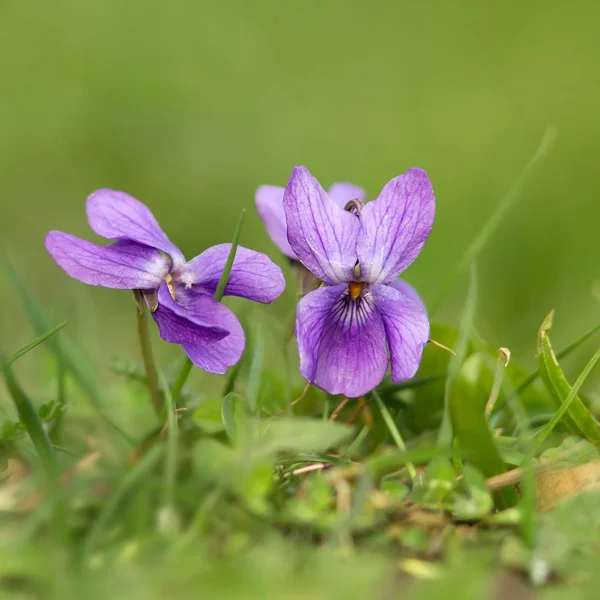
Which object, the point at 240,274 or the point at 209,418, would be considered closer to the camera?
the point at 209,418

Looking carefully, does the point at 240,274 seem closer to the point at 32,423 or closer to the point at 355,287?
the point at 355,287

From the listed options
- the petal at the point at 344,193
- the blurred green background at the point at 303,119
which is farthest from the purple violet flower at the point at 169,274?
the blurred green background at the point at 303,119

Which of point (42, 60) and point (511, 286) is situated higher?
point (42, 60)

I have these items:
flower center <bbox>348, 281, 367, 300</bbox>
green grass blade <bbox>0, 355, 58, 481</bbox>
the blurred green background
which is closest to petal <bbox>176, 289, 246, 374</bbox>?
flower center <bbox>348, 281, 367, 300</bbox>

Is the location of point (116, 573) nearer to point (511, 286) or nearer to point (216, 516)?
point (216, 516)

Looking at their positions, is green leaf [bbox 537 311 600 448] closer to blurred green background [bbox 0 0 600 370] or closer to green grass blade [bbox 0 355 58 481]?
green grass blade [bbox 0 355 58 481]

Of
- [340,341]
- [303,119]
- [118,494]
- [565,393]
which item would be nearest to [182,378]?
[340,341]

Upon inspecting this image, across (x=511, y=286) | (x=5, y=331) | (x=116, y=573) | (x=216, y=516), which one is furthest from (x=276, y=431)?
(x=511, y=286)
